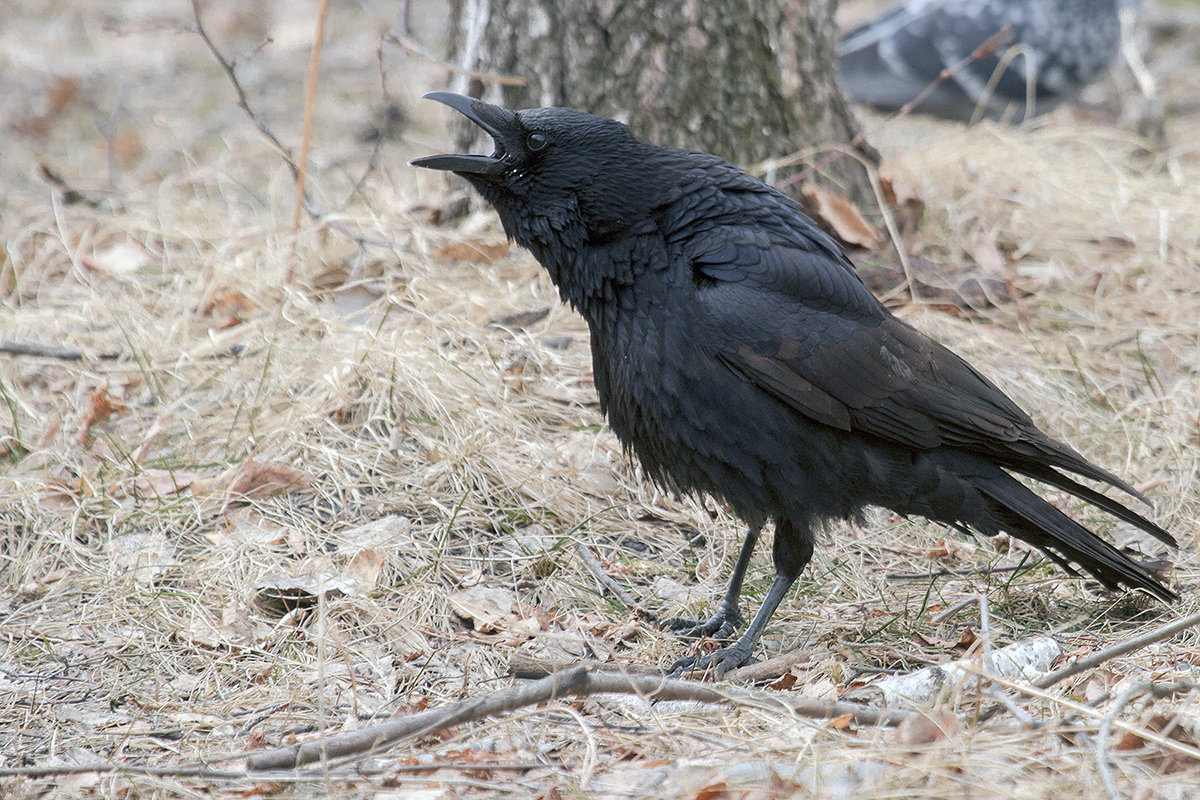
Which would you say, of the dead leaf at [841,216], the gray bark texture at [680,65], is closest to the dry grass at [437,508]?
the dead leaf at [841,216]

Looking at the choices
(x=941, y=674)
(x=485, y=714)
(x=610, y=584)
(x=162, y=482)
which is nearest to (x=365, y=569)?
(x=610, y=584)

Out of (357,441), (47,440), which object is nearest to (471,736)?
(357,441)

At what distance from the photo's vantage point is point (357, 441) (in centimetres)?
410

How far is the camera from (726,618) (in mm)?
3598

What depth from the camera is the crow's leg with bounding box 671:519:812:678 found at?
3.30 m

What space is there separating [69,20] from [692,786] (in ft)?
32.8

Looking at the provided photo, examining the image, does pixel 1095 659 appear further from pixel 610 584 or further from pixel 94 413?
pixel 94 413

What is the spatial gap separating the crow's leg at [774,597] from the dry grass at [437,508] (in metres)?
0.12

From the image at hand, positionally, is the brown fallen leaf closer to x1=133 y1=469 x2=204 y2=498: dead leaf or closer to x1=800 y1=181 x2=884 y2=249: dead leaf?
x1=800 y1=181 x2=884 y2=249: dead leaf

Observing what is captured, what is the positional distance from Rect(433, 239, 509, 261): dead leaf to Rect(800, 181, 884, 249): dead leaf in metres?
1.42

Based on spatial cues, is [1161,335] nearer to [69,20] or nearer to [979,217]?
[979,217]

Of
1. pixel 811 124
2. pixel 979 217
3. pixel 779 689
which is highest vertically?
pixel 811 124

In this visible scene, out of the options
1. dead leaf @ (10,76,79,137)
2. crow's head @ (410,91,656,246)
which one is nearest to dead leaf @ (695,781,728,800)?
crow's head @ (410,91,656,246)

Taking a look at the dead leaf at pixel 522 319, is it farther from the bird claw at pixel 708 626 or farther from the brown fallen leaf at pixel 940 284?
the bird claw at pixel 708 626
